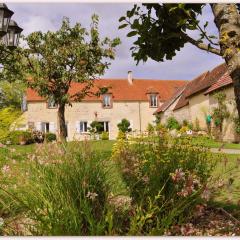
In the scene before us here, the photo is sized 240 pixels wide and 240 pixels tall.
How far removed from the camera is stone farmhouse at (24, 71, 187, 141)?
4288 centimetres

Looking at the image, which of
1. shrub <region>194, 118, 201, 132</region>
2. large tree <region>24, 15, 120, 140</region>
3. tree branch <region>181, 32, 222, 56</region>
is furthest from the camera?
shrub <region>194, 118, 201, 132</region>

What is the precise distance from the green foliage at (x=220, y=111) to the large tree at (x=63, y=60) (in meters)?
9.52

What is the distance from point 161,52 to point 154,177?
4.51 feet

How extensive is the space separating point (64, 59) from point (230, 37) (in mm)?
14307

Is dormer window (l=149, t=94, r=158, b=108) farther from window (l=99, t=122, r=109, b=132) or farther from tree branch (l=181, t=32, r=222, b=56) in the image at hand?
Answer: tree branch (l=181, t=32, r=222, b=56)

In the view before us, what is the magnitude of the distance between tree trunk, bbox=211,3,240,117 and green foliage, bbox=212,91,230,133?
21.5m

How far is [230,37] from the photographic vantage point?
3572mm

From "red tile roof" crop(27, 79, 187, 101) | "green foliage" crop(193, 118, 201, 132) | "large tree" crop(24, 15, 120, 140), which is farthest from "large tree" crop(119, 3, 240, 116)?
"red tile roof" crop(27, 79, 187, 101)

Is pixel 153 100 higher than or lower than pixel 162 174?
higher

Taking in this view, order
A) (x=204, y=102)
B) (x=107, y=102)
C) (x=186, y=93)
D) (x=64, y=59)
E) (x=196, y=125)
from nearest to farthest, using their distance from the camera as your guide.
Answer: (x=64, y=59) < (x=204, y=102) < (x=196, y=125) < (x=186, y=93) < (x=107, y=102)

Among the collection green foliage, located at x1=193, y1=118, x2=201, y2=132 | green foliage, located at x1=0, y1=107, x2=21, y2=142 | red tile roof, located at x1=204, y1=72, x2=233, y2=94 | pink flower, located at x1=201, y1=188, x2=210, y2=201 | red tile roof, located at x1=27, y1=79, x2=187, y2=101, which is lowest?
pink flower, located at x1=201, y1=188, x2=210, y2=201

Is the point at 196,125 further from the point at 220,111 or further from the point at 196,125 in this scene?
the point at 220,111

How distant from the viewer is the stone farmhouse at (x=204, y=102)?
24.2 m

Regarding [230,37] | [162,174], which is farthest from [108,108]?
[230,37]
